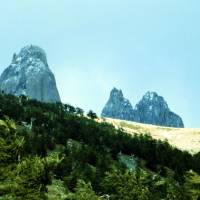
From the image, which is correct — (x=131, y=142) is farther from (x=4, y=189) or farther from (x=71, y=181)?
(x=4, y=189)

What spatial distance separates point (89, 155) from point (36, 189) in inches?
3720

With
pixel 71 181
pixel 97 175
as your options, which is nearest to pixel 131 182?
pixel 71 181

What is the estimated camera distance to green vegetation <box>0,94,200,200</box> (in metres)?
33.8

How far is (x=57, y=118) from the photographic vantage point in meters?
181

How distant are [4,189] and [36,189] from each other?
7.26 feet

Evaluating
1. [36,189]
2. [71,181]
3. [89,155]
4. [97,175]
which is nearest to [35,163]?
[36,189]

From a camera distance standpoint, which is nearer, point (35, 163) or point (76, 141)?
point (35, 163)

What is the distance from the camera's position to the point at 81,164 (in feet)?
383

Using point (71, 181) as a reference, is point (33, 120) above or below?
above

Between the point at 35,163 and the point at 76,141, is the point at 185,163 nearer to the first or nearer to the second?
the point at 76,141

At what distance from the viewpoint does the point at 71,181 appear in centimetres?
9581

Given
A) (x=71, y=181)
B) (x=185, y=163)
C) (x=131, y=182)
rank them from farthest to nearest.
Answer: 1. (x=185, y=163)
2. (x=71, y=181)
3. (x=131, y=182)

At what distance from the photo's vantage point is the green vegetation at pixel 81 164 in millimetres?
33750

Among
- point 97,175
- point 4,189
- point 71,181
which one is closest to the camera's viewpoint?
point 4,189
